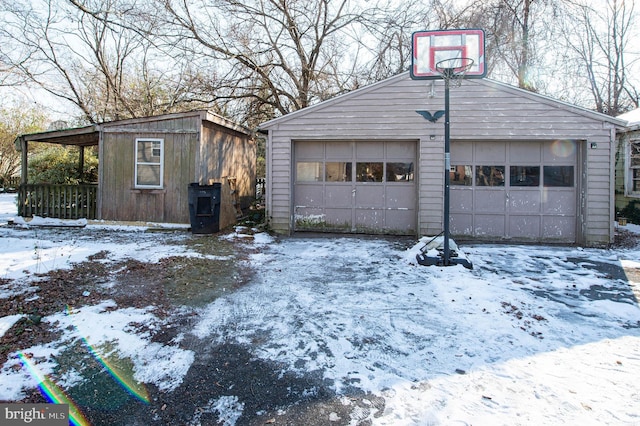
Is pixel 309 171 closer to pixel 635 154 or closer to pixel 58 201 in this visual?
pixel 58 201

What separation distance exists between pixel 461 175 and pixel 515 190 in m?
1.18

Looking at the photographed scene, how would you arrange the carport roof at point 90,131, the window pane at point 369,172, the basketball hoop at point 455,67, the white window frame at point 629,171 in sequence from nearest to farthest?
the basketball hoop at point 455,67 → the window pane at point 369,172 → the carport roof at point 90,131 → the white window frame at point 629,171

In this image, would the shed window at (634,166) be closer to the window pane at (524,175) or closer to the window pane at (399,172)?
the window pane at (524,175)

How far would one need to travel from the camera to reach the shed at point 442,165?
8.20 metres

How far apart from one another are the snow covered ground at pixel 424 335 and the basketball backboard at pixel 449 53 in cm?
321

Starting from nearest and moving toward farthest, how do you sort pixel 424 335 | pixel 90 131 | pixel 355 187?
1. pixel 424 335
2. pixel 355 187
3. pixel 90 131

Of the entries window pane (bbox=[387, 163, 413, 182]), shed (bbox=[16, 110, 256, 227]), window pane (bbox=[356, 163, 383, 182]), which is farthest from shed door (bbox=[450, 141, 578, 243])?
shed (bbox=[16, 110, 256, 227])

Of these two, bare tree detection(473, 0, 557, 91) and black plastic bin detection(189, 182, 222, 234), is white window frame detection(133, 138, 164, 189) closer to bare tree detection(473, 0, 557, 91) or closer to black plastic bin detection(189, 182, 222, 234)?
black plastic bin detection(189, 182, 222, 234)

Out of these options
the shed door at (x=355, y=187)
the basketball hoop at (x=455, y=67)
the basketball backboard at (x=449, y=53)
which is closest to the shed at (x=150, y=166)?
the shed door at (x=355, y=187)

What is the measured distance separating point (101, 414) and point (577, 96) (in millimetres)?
21373

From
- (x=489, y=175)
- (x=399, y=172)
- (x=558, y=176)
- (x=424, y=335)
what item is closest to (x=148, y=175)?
(x=399, y=172)

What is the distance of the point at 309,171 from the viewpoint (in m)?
9.39

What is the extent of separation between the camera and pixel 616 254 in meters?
7.38

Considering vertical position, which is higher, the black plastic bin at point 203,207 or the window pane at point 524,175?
the window pane at point 524,175
